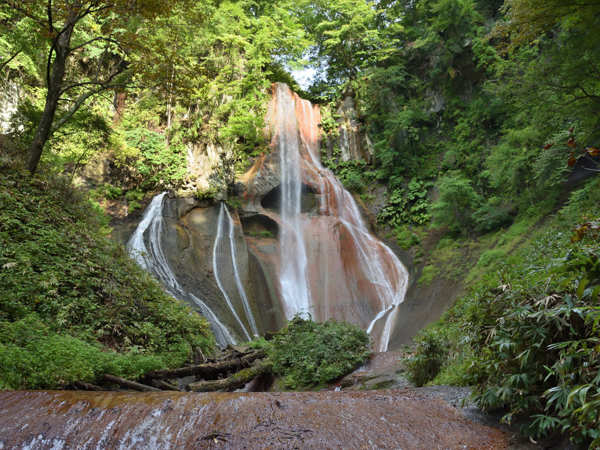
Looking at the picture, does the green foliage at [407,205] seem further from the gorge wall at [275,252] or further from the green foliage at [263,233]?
the green foliage at [263,233]

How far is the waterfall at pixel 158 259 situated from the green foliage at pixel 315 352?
9.87 feet

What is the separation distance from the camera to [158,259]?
1375 cm

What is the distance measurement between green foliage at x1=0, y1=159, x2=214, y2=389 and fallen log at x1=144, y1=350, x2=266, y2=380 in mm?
220

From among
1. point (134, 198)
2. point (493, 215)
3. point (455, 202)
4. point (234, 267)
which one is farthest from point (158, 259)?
point (493, 215)

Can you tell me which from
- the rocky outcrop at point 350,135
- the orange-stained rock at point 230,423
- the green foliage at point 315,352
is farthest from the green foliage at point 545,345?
the rocky outcrop at point 350,135

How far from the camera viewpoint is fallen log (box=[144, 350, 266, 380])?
5.87 metres

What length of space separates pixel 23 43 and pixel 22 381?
9.90m

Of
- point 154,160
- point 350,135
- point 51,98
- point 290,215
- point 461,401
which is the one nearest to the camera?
point 461,401

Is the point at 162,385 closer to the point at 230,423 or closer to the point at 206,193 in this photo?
the point at 230,423

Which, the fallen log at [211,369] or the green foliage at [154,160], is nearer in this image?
the fallen log at [211,369]

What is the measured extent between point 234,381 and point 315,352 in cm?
263

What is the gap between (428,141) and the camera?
22250 millimetres

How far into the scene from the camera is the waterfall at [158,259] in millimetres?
12234

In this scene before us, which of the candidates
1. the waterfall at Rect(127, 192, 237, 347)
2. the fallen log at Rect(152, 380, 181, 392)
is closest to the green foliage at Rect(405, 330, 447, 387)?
the fallen log at Rect(152, 380, 181, 392)
